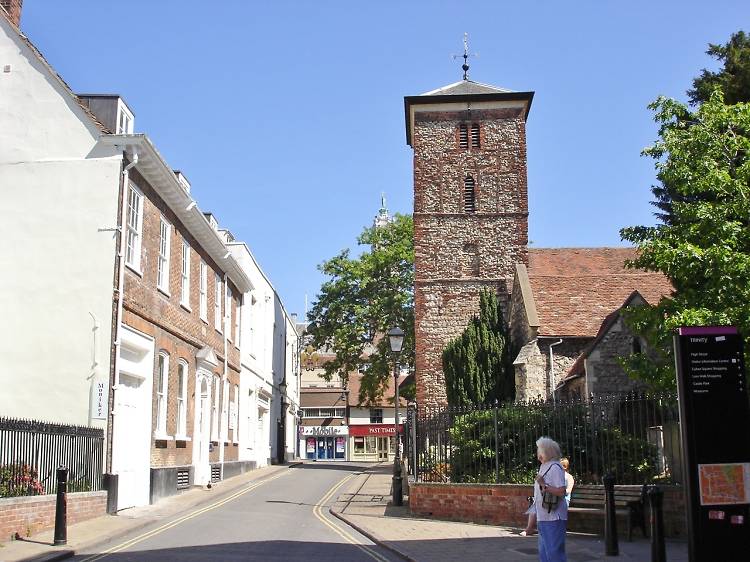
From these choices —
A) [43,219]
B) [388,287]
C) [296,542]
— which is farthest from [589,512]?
[388,287]

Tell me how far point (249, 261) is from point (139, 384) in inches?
678

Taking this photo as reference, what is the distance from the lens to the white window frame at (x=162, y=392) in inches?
799

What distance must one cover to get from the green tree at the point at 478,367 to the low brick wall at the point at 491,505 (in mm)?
15010

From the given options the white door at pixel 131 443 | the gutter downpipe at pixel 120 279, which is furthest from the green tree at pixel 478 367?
the gutter downpipe at pixel 120 279

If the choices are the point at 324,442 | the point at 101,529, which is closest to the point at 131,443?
the point at 101,529

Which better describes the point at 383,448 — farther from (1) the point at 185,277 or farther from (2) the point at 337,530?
(2) the point at 337,530

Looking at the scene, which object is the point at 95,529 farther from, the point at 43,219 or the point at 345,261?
the point at 345,261

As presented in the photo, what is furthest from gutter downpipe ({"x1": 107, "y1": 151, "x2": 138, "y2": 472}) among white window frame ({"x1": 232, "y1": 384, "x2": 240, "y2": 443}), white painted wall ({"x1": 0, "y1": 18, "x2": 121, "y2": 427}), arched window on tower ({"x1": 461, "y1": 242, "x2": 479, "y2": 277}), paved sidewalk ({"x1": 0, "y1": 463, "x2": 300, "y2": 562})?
arched window on tower ({"x1": 461, "y1": 242, "x2": 479, "y2": 277})

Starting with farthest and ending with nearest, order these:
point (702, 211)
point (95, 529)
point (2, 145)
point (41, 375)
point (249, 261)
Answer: point (249, 261) → point (2, 145) → point (41, 375) → point (95, 529) → point (702, 211)

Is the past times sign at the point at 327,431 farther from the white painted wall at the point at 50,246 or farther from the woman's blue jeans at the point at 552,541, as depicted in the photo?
the woman's blue jeans at the point at 552,541

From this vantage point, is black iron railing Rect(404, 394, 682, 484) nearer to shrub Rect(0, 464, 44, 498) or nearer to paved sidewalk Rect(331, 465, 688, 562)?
paved sidewalk Rect(331, 465, 688, 562)

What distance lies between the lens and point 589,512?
46.0 ft

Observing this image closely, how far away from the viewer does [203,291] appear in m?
26.1

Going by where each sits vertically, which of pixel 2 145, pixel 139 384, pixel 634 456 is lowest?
pixel 634 456
